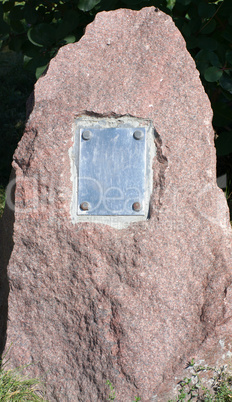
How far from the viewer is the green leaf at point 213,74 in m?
2.70

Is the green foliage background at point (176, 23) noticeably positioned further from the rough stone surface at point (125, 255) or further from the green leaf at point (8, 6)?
the rough stone surface at point (125, 255)

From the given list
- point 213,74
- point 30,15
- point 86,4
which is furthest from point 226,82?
point 30,15

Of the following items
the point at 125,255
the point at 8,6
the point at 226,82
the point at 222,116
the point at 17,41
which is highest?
the point at 8,6

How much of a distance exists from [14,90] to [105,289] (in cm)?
424

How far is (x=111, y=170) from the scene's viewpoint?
6.61ft

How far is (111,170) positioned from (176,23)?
1.36 metres

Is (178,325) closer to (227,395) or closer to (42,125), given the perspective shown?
(227,395)

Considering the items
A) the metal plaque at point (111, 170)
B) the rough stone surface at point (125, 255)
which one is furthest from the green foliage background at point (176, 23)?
the metal plaque at point (111, 170)

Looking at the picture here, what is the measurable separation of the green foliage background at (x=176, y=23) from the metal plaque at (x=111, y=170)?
934 millimetres

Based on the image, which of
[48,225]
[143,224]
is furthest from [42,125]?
[143,224]

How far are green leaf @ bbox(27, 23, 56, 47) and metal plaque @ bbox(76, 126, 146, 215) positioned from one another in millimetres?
1074

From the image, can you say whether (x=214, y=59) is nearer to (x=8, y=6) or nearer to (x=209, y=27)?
(x=209, y=27)

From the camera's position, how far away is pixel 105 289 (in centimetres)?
190

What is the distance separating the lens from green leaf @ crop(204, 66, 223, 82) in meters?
2.70
